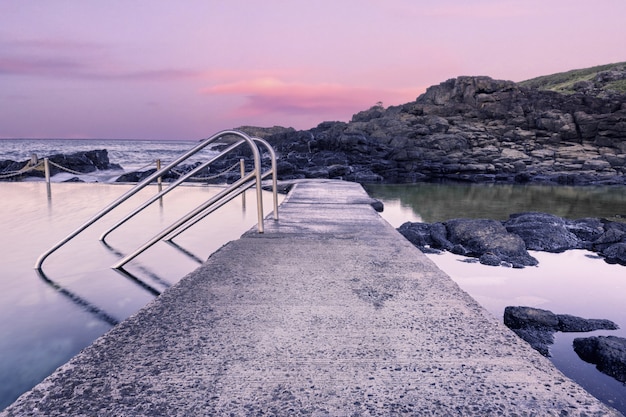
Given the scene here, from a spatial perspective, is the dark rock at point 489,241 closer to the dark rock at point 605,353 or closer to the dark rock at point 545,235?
the dark rock at point 545,235

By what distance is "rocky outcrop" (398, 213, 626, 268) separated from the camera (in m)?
7.34

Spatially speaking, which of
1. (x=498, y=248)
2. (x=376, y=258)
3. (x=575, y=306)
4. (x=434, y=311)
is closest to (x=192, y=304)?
(x=434, y=311)

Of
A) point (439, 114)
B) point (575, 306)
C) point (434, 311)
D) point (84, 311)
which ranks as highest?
point (439, 114)

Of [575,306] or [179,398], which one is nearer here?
[179,398]

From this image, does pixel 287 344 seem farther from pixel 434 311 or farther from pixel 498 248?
pixel 498 248

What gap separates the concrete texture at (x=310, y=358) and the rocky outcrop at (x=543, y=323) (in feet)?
6.11

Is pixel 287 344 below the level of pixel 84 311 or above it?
above

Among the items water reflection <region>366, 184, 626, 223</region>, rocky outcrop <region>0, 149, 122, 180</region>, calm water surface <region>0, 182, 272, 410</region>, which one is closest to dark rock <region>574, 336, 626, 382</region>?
calm water surface <region>0, 182, 272, 410</region>

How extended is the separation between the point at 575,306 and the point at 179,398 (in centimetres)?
534

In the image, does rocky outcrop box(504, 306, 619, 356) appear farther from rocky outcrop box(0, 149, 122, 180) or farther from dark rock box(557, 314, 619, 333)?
rocky outcrop box(0, 149, 122, 180)

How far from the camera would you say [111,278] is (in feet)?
13.0

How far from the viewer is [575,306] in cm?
533

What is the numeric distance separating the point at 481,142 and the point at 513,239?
31.8m

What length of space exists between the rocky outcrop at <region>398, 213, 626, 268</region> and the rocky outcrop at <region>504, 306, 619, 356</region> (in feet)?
7.80
